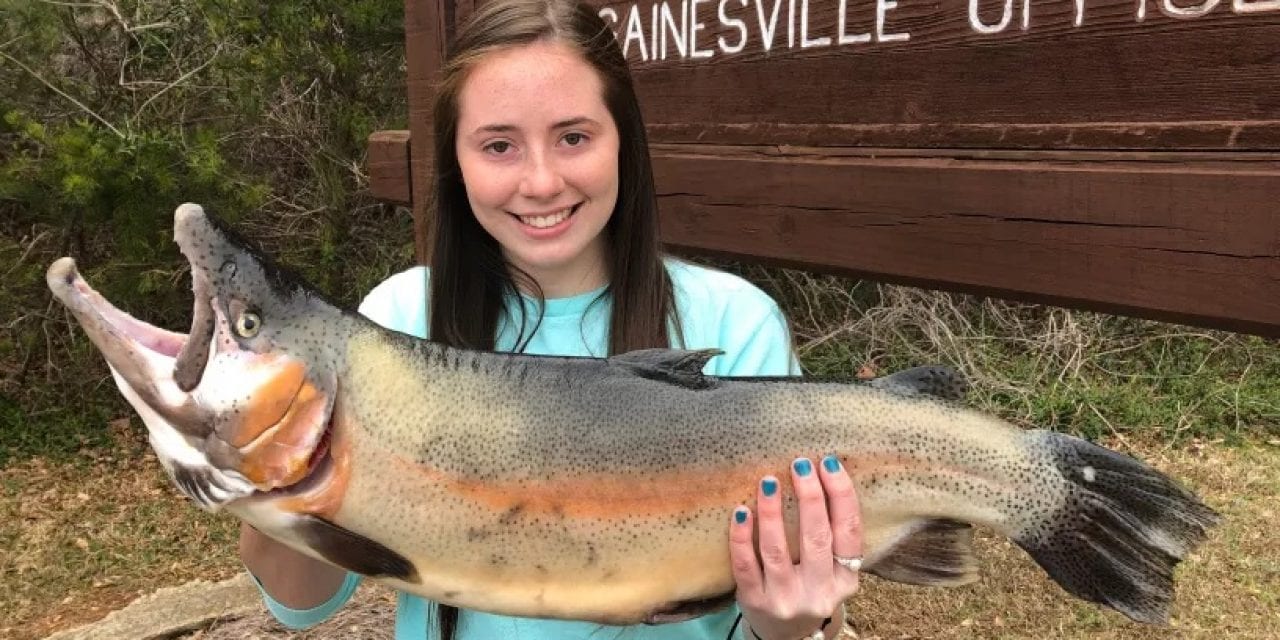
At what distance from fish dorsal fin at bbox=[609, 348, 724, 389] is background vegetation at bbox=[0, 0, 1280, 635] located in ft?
14.0

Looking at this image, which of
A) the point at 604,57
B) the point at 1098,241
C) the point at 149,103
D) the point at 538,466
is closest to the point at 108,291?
the point at 149,103

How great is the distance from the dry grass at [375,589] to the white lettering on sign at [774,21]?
256cm

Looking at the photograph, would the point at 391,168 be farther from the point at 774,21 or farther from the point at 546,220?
the point at 546,220

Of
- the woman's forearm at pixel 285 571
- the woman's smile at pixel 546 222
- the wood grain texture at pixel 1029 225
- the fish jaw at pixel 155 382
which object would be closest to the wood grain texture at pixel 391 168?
the wood grain texture at pixel 1029 225

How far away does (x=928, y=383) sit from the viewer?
1818 millimetres

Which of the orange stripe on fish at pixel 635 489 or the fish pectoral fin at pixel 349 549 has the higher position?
the orange stripe on fish at pixel 635 489

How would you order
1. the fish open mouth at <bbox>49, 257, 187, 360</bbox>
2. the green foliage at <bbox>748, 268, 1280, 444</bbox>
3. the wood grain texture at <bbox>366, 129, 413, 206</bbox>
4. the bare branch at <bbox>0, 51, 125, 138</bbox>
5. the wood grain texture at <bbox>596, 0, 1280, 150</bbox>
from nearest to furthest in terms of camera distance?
the fish open mouth at <bbox>49, 257, 187, 360</bbox> → the wood grain texture at <bbox>596, 0, 1280, 150</bbox> → the wood grain texture at <bbox>366, 129, 413, 206</bbox> → the green foliage at <bbox>748, 268, 1280, 444</bbox> → the bare branch at <bbox>0, 51, 125, 138</bbox>

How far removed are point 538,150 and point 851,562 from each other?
1.00 metres

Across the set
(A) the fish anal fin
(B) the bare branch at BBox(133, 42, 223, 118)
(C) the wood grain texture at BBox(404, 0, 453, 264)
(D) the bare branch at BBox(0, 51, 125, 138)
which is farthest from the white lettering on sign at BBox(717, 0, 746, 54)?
(B) the bare branch at BBox(133, 42, 223, 118)

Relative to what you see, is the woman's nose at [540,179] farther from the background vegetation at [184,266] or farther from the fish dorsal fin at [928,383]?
the background vegetation at [184,266]

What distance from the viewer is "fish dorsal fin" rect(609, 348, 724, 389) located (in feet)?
5.85

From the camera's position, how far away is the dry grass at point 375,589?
419 centimetres

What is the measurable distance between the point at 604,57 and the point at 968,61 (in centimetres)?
82

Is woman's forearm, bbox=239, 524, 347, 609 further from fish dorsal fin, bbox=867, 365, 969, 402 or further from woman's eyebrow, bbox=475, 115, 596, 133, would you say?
fish dorsal fin, bbox=867, 365, 969, 402
